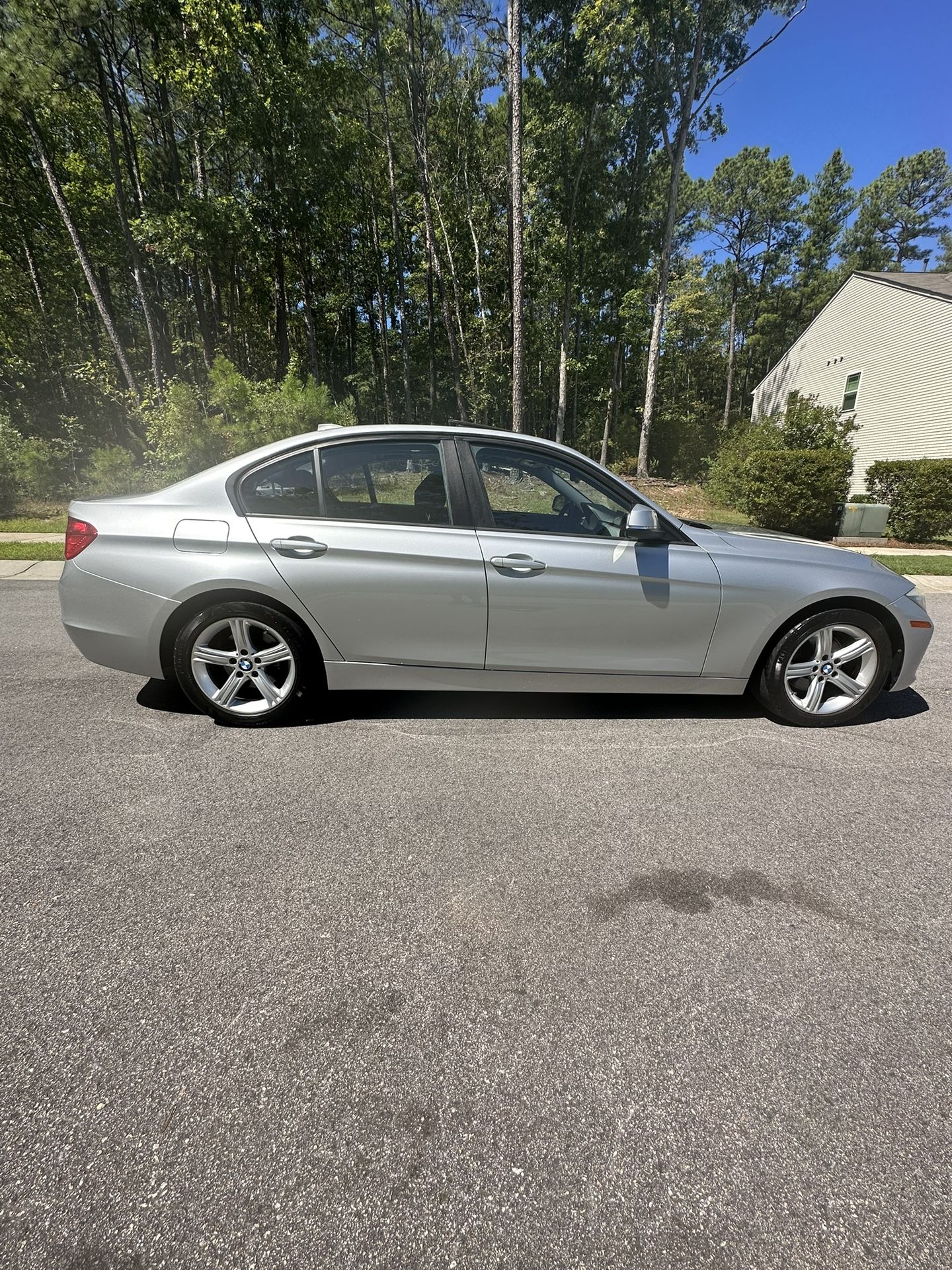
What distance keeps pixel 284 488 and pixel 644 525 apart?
2.00m

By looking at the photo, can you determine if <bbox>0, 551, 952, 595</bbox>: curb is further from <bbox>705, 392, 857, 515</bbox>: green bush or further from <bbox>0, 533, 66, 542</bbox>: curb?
<bbox>705, 392, 857, 515</bbox>: green bush

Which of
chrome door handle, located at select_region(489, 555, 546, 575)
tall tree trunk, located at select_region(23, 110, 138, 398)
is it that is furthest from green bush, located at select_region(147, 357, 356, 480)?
chrome door handle, located at select_region(489, 555, 546, 575)

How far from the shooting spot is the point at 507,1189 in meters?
1.29

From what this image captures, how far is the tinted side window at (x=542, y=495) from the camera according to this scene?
3461 millimetres

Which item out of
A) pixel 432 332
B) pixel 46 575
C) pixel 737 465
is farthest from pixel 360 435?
pixel 432 332

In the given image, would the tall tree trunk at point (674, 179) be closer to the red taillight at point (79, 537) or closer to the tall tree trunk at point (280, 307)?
the tall tree trunk at point (280, 307)

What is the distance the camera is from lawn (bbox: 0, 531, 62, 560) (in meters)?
8.47

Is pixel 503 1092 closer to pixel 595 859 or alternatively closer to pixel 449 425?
pixel 595 859

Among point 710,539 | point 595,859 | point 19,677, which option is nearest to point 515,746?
point 595,859

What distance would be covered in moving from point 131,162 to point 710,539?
21.6m

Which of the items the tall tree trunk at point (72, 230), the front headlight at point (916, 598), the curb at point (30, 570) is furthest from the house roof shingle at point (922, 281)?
the curb at point (30, 570)

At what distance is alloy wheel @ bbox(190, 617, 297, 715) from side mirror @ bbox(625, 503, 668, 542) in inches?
77.8

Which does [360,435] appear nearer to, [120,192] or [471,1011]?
[471,1011]

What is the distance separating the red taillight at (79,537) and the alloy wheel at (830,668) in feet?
13.2
